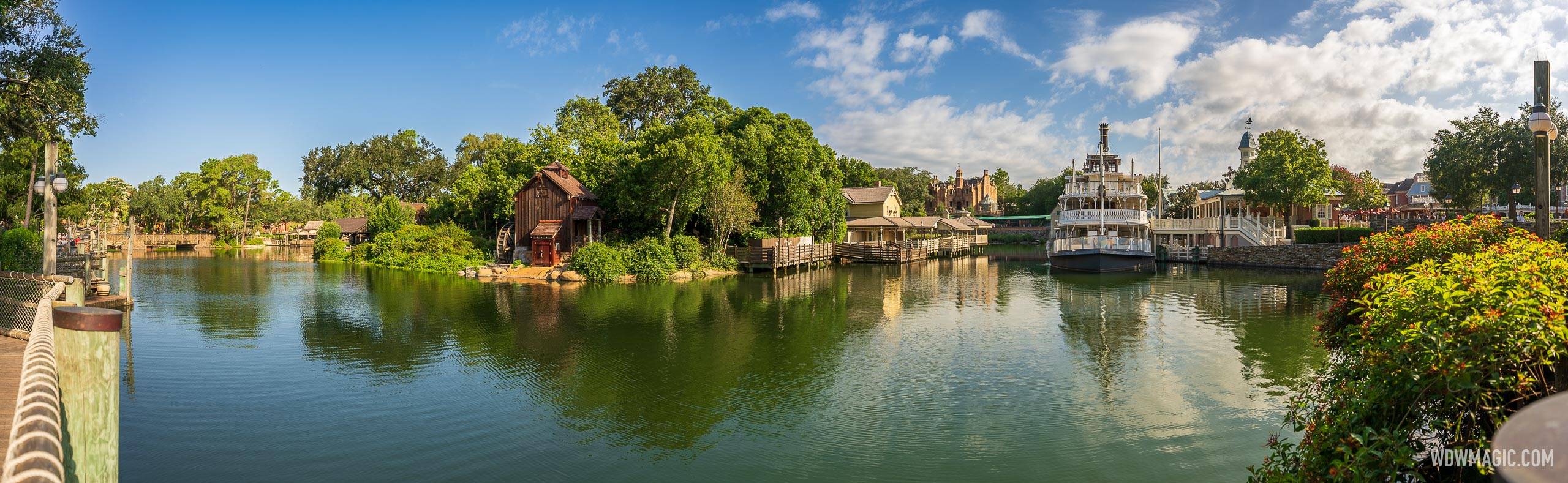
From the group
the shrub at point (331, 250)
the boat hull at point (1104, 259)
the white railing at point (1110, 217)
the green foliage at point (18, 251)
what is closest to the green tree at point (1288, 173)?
the white railing at point (1110, 217)

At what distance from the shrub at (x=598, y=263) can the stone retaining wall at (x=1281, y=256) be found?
3408 centimetres

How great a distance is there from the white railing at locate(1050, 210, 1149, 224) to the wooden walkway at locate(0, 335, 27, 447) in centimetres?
4352

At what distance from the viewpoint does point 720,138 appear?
134ft

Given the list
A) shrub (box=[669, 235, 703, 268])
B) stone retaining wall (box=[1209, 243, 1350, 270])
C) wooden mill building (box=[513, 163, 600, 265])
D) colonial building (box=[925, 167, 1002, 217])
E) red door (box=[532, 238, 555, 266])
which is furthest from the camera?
colonial building (box=[925, 167, 1002, 217])

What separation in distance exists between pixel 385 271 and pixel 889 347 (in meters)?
34.3

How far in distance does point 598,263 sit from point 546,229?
23.1ft

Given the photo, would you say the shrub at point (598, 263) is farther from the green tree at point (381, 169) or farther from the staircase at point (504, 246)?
the green tree at point (381, 169)

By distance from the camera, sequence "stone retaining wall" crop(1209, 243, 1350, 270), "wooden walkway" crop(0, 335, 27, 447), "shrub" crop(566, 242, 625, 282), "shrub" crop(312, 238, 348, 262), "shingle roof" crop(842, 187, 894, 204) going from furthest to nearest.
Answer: "shingle roof" crop(842, 187, 894, 204)
"shrub" crop(312, 238, 348, 262)
"stone retaining wall" crop(1209, 243, 1350, 270)
"shrub" crop(566, 242, 625, 282)
"wooden walkway" crop(0, 335, 27, 447)

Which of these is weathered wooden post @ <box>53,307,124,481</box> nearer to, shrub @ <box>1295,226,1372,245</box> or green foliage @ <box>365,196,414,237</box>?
shrub @ <box>1295,226,1372,245</box>

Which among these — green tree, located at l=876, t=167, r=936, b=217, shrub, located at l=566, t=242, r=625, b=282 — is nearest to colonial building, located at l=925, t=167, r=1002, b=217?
green tree, located at l=876, t=167, r=936, b=217

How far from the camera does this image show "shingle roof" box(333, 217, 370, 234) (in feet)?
224

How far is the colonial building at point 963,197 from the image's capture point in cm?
10669

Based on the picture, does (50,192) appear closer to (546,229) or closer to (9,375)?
(9,375)

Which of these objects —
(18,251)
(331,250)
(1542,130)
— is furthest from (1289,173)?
(331,250)
